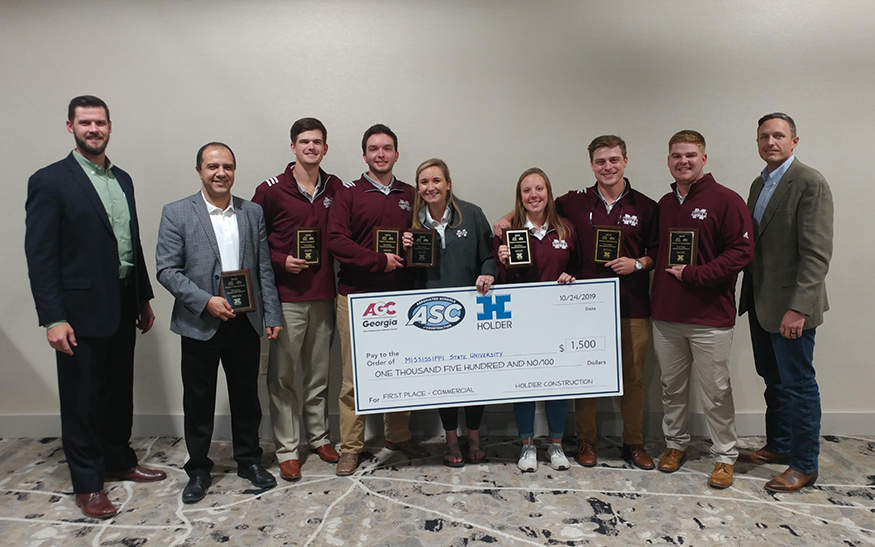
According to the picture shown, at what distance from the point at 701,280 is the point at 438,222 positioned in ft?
4.45

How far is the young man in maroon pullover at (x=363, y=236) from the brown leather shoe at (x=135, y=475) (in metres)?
0.99

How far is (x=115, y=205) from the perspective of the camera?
115 inches

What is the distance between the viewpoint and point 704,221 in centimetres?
290

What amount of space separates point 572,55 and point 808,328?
2.05 meters

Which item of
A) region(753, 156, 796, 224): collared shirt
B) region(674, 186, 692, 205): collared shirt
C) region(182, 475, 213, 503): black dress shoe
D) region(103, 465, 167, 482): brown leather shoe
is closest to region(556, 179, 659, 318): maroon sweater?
region(674, 186, 692, 205): collared shirt

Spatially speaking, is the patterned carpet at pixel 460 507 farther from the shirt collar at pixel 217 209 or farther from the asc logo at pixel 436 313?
the shirt collar at pixel 217 209

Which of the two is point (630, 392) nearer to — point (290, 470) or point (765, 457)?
point (765, 457)

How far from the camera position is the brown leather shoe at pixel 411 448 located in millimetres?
3381

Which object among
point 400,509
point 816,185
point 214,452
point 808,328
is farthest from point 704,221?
point 214,452

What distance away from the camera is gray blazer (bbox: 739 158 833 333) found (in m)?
2.81

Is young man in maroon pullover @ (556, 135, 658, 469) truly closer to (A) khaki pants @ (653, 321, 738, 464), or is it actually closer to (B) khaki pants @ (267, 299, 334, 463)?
(A) khaki pants @ (653, 321, 738, 464)

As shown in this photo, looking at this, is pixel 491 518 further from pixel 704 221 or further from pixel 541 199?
pixel 704 221

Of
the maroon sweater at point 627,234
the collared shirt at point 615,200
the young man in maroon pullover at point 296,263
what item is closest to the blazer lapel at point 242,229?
the young man in maroon pullover at point 296,263

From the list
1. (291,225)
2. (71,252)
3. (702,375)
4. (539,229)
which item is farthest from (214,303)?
(702,375)
